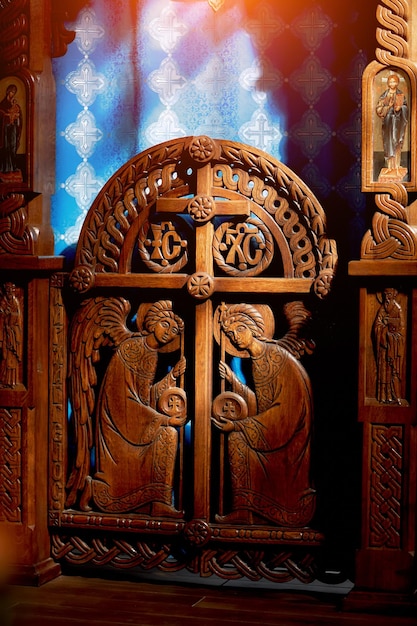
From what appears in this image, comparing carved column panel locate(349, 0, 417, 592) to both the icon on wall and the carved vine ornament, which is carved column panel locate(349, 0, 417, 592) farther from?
the icon on wall

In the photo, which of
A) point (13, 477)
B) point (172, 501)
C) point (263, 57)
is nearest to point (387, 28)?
point (263, 57)

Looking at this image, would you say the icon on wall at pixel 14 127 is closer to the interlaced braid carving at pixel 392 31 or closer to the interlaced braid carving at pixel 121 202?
the interlaced braid carving at pixel 121 202

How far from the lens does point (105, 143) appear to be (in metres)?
4.86

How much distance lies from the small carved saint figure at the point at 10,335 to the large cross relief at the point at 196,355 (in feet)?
0.85

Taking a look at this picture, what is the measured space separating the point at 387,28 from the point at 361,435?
5.80 feet

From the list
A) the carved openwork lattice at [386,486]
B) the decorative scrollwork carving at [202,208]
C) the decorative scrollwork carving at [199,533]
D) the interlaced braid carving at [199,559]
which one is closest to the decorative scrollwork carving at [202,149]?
the decorative scrollwork carving at [202,208]

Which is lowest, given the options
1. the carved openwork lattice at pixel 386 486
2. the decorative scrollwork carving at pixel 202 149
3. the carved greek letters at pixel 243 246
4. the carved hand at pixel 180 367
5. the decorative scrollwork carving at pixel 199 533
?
the decorative scrollwork carving at pixel 199 533

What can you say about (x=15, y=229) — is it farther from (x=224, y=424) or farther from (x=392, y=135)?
(x=392, y=135)

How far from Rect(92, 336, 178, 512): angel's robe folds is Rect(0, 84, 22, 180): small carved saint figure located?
3.32 feet

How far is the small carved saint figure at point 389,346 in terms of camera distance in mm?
4195

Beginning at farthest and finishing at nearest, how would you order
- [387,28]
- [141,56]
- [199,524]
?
[141,56], [199,524], [387,28]

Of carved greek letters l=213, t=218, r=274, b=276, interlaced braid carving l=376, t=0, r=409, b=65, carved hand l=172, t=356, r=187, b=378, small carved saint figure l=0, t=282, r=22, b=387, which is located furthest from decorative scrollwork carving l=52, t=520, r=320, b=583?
interlaced braid carving l=376, t=0, r=409, b=65

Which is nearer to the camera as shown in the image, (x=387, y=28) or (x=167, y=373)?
(x=387, y=28)

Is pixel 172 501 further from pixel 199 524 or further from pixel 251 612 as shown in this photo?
pixel 251 612
